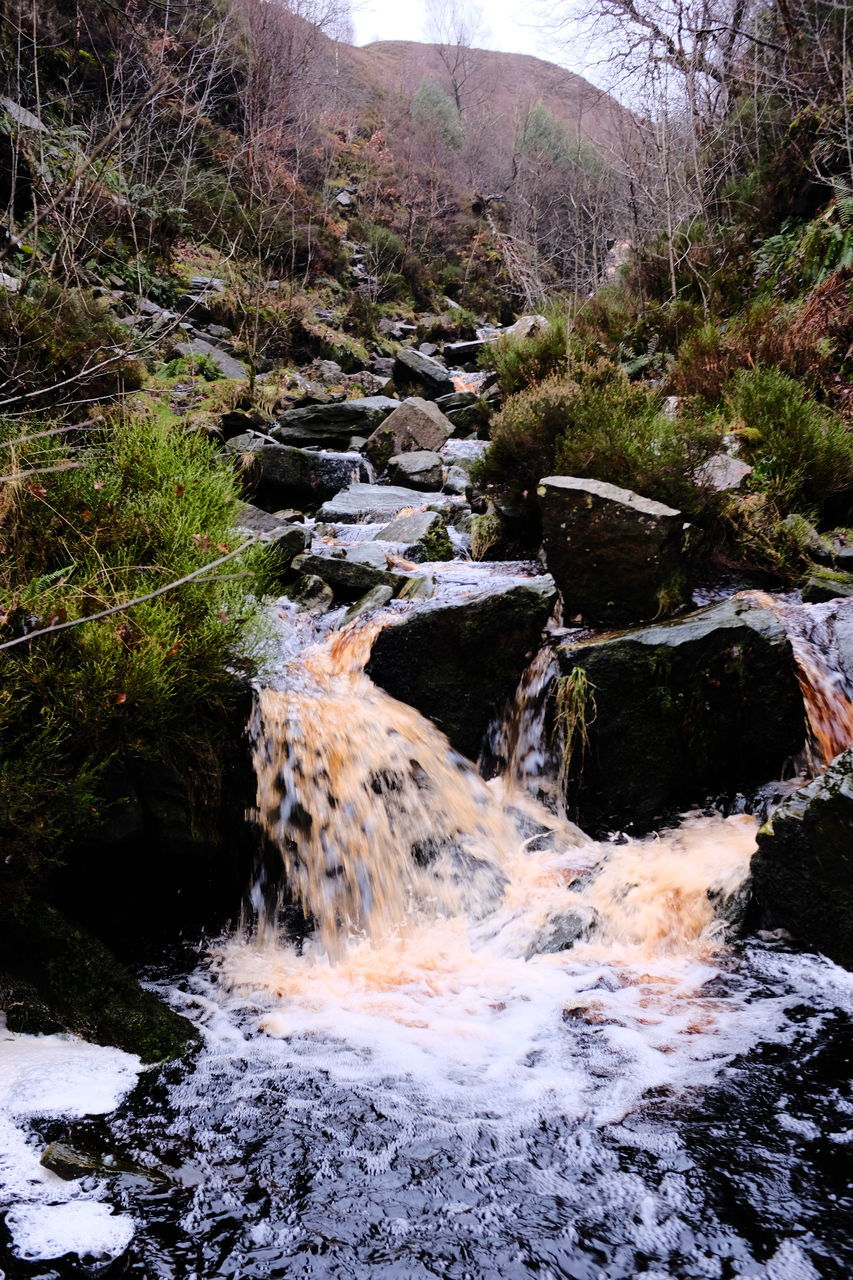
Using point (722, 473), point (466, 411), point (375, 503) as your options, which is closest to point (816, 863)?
point (722, 473)

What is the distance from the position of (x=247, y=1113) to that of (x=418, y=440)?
31.6 feet

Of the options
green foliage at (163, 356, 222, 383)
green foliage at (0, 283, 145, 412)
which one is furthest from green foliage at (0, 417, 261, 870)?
green foliage at (163, 356, 222, 383)

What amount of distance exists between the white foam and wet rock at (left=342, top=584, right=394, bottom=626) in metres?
3.54

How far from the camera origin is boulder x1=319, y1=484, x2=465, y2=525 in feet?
26.2

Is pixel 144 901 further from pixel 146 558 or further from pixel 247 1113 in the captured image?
pixel 146 558

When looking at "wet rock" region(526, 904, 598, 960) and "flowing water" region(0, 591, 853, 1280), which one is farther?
"wet rock" region(526, 904, 598, 960)

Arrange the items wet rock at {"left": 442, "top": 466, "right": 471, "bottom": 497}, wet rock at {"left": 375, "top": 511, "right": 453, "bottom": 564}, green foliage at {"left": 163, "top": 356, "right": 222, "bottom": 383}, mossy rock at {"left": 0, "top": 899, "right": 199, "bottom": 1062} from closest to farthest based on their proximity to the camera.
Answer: mossy rock at {"left": 0, "top": 899, "right": 199, "bottom": 1062} < wet rock at {"left": 375, "top": 511, "right": 453, "bottom": 564} < wet rock at {"left": 442, "top": 466, "right": 471, "bottom": 497} < green foliage at {"left": 163, "top": 356, "right": 222, "bottom": 383}

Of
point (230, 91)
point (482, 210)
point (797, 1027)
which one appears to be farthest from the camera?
point (482, 210)

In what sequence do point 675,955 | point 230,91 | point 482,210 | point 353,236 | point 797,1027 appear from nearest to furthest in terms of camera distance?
point 797,1027 < point 675,955 < point 230,91 < point 353,236 < point 482,210

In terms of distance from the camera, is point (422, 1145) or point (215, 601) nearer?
point (422, 1145)

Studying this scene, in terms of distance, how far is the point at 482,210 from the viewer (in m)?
25.7

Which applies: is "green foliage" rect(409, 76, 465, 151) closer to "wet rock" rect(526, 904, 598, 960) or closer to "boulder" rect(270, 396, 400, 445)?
"boulder" rect(270, 396, 400, 445)

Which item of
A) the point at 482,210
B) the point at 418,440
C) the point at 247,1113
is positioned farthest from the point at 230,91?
the point at 247,1113

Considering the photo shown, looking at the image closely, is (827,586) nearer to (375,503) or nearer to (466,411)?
(375,503)
